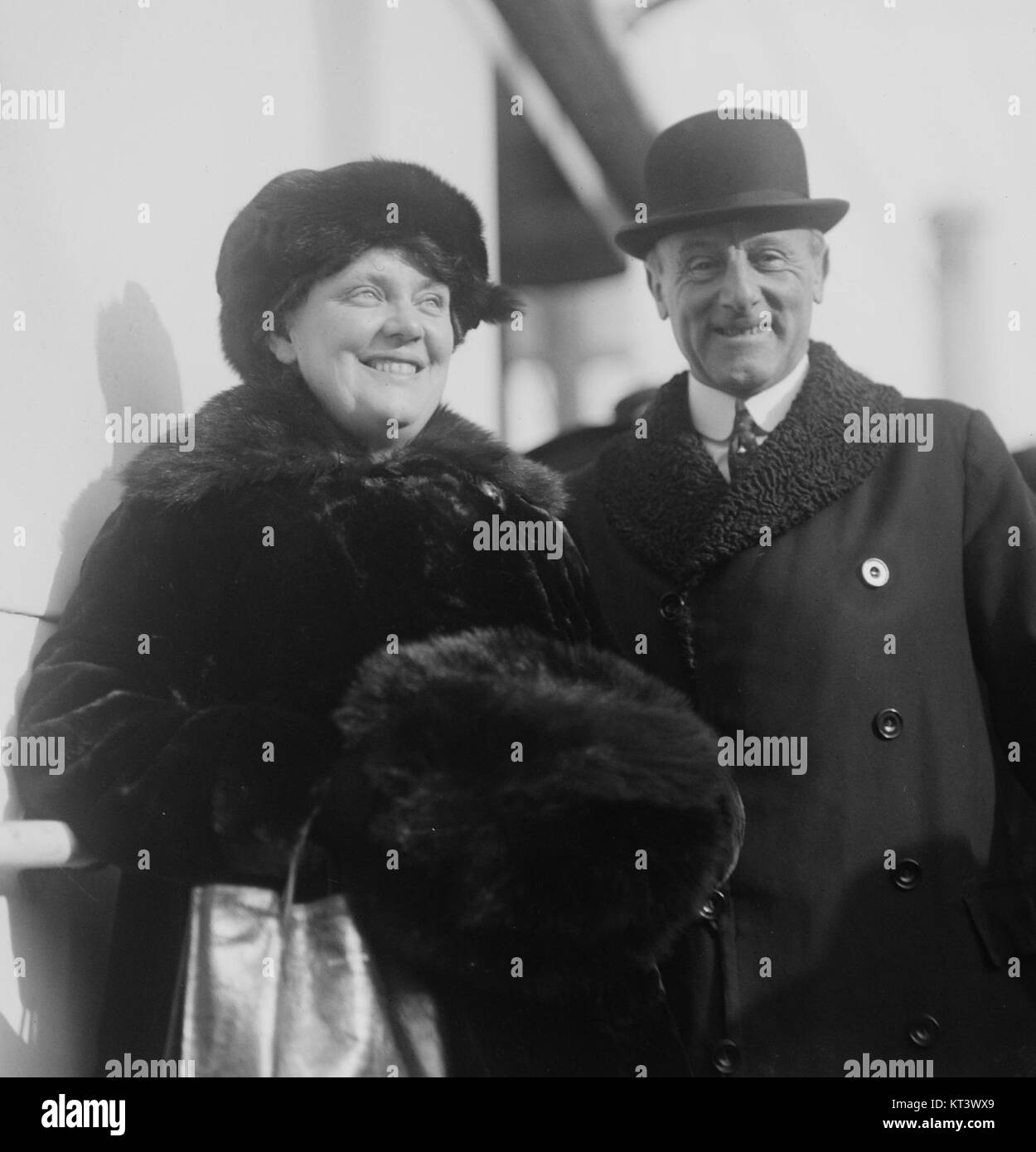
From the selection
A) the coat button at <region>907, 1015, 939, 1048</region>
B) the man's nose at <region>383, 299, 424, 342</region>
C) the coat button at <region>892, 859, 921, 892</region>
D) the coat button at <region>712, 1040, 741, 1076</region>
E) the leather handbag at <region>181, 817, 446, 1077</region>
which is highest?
the man's nose at <region>383, 299, 424, 342</region>

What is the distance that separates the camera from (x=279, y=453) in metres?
2.15

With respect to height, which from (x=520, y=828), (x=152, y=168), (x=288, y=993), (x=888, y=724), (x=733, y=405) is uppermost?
(x=152, y=168)

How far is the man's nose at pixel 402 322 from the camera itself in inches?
87.7

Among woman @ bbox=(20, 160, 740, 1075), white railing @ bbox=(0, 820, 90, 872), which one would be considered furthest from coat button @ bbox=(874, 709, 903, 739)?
white railing @ bbox=(0, 820, 90, 872)

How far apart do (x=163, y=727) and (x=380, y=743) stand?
0.29m

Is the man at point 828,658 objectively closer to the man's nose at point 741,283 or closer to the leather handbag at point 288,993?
the man's nose at point 741,283

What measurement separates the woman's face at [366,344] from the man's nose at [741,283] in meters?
0.48

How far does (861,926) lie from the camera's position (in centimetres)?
217

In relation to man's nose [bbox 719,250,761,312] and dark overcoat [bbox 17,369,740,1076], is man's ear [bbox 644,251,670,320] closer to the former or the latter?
man's nose [bbox 719,250,761,312]

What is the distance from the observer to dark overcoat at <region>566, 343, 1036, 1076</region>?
217 cm

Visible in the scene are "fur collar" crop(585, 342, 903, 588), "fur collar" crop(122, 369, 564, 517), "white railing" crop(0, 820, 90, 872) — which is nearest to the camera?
"white railing" crop(0, 820, 90, 872)

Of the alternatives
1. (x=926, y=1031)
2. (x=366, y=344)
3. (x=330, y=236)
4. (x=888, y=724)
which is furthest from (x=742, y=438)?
(x=926, y=1031)

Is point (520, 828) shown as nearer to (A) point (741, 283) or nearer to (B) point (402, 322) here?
(B) point (402, 322)

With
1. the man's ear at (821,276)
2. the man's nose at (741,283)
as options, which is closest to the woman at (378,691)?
the man's nose at (741,283)
